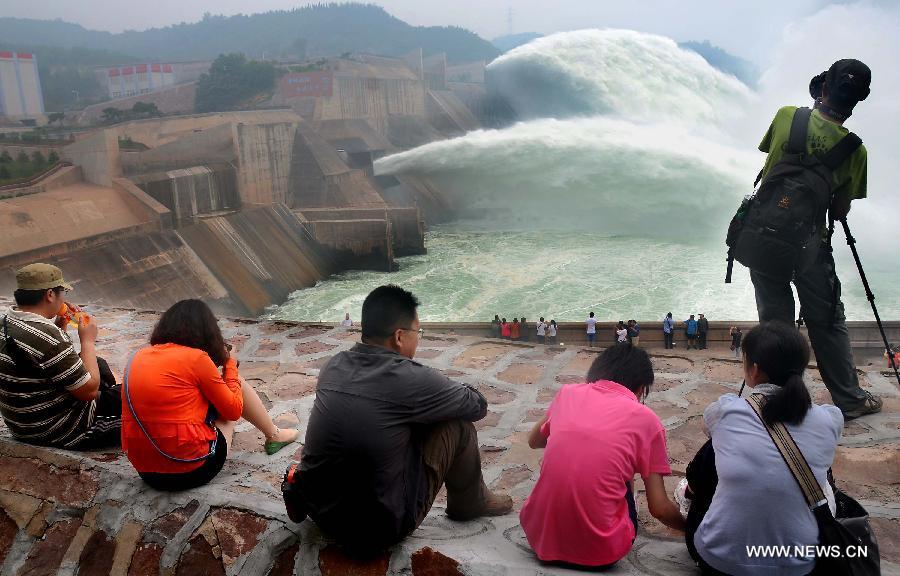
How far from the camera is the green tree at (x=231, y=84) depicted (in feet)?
144

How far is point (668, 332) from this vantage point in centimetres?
1196

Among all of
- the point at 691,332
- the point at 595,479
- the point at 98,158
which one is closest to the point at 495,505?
the point at 595,479

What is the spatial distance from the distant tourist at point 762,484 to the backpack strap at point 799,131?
4.65ft

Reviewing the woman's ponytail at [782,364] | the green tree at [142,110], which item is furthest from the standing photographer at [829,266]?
the green tree at [142,110]

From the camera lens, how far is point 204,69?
61594mm

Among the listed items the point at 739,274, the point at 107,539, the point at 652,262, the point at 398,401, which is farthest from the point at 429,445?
the point at 652,262

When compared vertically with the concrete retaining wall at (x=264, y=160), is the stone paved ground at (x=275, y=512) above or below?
above

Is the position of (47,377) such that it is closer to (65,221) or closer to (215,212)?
(65,221)

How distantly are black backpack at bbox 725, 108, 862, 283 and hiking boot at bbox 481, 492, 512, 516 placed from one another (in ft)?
5.31

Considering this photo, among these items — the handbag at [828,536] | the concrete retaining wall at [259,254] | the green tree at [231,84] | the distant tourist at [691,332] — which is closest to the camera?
the handbag at [828,536]

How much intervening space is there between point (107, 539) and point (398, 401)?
1237 mm

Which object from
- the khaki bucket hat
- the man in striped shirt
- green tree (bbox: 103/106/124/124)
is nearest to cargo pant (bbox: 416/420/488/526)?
the man in striped shirt

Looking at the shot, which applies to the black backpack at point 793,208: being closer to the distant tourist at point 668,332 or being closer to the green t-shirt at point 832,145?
the green t-shirt at point 832,145

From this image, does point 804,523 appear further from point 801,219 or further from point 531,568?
point 801,219
